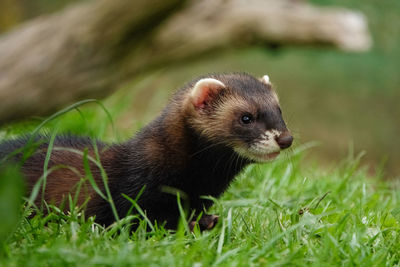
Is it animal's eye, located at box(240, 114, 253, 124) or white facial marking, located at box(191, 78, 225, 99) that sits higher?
white facial marking, located at box(191, 78, 225, 99)

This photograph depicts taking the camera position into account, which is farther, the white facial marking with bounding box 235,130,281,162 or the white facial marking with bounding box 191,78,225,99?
the white facial marking with bounding box 191,78,225,99

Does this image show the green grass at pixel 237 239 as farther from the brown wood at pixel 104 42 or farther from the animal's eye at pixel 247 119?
the brown wood at pixel 104 42

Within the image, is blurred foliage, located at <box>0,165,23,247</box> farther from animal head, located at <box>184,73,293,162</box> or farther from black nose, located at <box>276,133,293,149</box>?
Result: black nose, located at <box>276,133,293,149</box>

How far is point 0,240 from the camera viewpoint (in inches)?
117

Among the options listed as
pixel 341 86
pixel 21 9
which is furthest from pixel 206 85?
pixel 341 86

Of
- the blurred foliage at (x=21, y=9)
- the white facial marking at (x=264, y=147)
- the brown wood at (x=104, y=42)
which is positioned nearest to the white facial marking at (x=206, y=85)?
the white facial marking at (x=264, y=147)

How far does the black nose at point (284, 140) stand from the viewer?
4.07 m

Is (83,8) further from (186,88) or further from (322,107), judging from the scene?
(322,107)

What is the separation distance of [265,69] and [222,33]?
4067 mm

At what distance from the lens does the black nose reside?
13.4ft

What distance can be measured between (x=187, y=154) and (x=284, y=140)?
0.67 metres

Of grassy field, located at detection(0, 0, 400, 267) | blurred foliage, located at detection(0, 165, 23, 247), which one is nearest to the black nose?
grassy field, located at detection(0, 0, 400, 267)

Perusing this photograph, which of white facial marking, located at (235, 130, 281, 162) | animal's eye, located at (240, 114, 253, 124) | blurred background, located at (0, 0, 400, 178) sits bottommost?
blurred background, located at (0, 0, 400, 178)

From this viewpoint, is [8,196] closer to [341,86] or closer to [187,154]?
[187,154]
